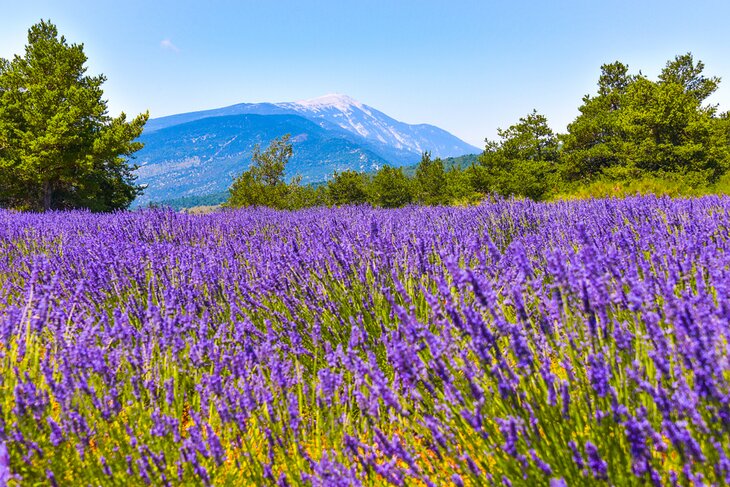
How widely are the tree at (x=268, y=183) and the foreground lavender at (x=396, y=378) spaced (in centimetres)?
2180

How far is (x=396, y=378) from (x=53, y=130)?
1877 centimetres

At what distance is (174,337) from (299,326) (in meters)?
0.78

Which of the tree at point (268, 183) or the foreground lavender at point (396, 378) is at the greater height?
the tree at point (268, 183)

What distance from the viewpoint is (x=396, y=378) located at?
1.75 meters

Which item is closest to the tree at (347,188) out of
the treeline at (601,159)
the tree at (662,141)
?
the treeline at (601,159)

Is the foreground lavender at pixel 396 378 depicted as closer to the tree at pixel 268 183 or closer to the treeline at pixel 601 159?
the treeline at pixel 601 159

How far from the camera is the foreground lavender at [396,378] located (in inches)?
44.6

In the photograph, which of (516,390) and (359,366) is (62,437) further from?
(516,390)

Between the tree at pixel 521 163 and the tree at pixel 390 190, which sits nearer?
the tree at pixel 521 163

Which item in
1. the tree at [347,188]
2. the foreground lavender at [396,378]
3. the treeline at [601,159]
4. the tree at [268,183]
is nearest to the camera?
the foreground lavender at [396,378]

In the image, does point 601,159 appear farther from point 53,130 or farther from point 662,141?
point 53,130

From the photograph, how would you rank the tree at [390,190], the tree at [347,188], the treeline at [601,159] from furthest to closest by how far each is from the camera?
the tree at [347,188]
the tree at [390,190]
the treeline at [601,159]

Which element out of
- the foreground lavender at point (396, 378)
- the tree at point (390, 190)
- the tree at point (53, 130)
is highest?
the tree at point (53, 130)

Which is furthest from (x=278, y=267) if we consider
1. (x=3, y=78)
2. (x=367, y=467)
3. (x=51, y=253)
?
(x=3, y=78)
